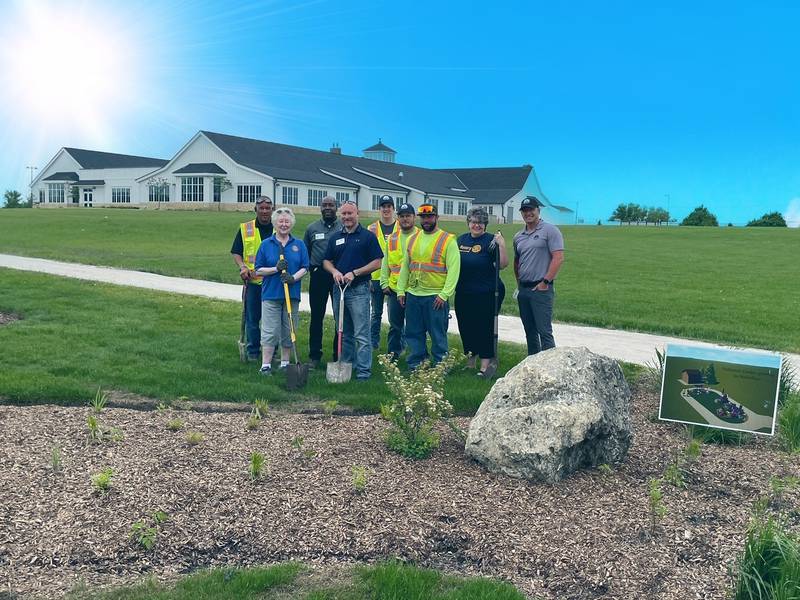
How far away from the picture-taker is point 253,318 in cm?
844

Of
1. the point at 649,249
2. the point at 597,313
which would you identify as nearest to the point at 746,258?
the point at 649,249

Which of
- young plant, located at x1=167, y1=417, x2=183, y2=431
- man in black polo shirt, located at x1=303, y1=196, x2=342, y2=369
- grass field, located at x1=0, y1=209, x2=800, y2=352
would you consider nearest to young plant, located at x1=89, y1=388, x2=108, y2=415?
young plant, located at x1=167, y1=417, x2=183, y2=431

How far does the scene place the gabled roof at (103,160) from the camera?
7606 cm

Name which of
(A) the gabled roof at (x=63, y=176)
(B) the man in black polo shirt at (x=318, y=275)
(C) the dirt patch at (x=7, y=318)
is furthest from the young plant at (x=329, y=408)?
(A) the gabled roof at (x=63, y=176)

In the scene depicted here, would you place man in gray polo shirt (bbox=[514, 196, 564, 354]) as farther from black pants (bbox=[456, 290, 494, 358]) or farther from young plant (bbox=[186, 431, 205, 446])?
young plant (bbox=[186, 431, 205, 446])

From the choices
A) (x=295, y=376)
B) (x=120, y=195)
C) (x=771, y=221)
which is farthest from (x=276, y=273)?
(x=771, y=221)

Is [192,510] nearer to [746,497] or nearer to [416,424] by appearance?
[416,424]

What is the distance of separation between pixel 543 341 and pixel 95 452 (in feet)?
14.8

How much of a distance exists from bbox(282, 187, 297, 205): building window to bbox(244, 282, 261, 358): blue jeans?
52.6 metres

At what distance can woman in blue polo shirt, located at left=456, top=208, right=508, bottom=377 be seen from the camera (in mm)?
7703

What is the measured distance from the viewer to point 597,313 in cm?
1336

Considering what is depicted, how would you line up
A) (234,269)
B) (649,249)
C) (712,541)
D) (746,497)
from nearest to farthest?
(712,541), (746,497), (234,269), (649,249)

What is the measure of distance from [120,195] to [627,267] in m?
56.8

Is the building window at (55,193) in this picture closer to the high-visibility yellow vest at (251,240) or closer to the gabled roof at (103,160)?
the gabled roof at (103,160)
